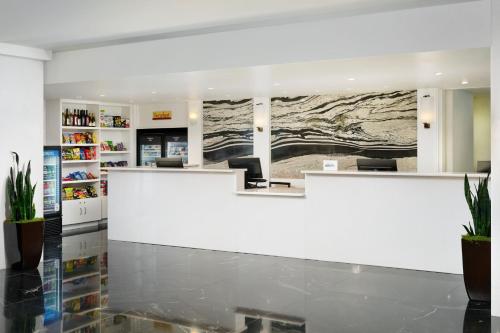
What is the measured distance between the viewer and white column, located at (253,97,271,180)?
11.0 m

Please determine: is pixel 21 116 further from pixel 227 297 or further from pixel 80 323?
pixel 227 297

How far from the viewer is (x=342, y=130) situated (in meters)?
10.4

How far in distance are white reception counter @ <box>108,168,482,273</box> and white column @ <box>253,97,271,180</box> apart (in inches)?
107

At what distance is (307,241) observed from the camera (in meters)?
7.68

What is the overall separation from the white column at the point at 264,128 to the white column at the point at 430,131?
2.88 meters

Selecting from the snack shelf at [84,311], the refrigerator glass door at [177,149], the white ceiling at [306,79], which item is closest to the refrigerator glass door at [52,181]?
the white ceiling at [306,79]

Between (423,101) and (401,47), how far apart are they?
13.0 feet

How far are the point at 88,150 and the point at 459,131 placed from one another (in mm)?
7087

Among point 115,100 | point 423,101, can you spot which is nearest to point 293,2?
point 423,101

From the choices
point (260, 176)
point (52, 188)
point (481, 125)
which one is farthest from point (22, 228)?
point (481, 125)

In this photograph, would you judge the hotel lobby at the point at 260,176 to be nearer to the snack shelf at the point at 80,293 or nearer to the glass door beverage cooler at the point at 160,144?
the snack shelf at the point at 80,293

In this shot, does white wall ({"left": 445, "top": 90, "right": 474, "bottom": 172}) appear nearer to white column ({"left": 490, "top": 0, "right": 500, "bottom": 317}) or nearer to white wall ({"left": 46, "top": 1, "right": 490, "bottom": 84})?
white wall ({"left": 46, "top": 1, "right": 490, "bottom": 84})

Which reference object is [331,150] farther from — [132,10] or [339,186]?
[132,10]

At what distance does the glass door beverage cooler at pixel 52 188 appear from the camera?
10023 millimetres
